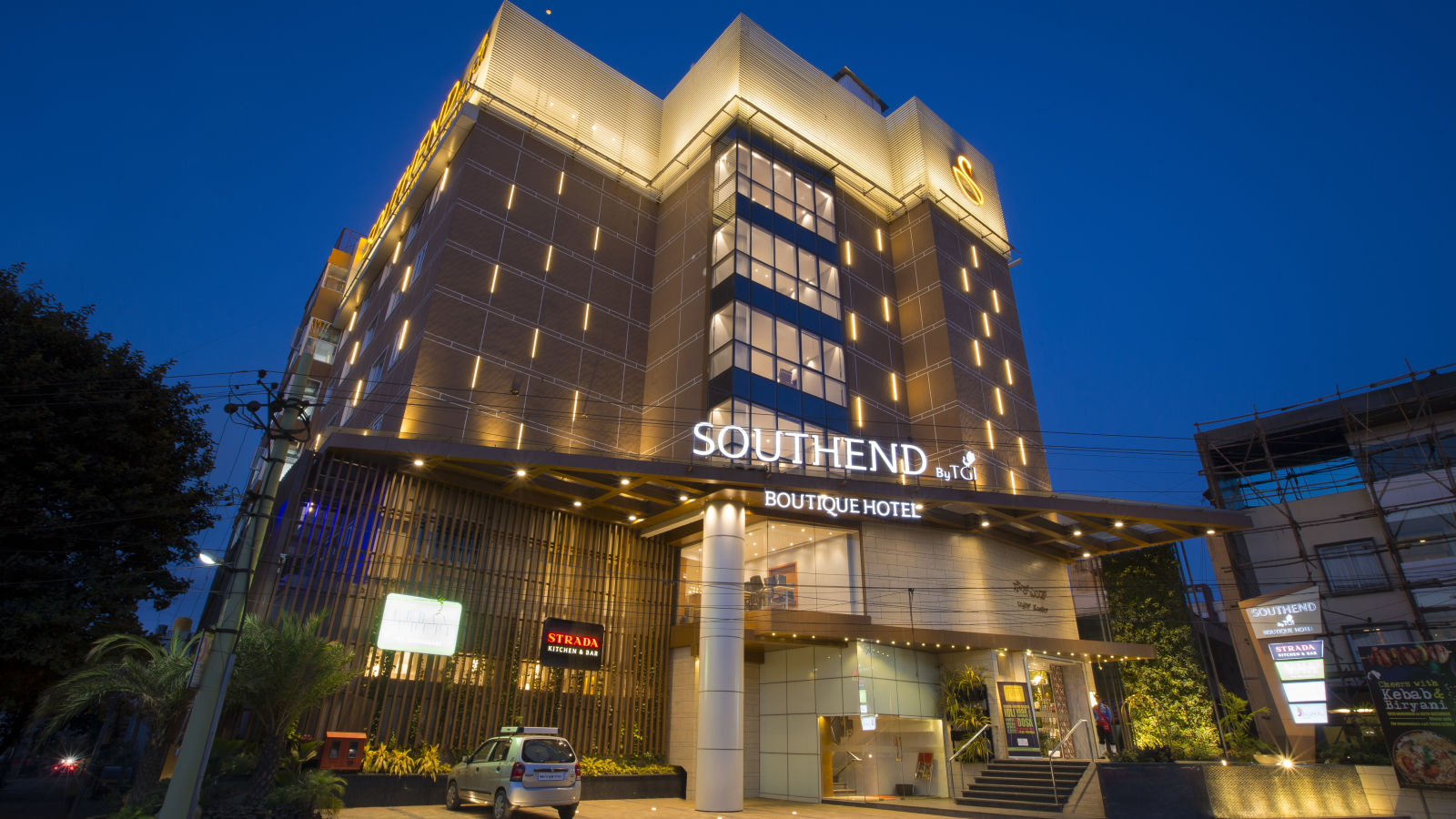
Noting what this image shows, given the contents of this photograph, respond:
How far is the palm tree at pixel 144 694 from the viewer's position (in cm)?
1242

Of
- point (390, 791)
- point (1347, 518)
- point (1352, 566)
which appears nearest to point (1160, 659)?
point (1352, 566)

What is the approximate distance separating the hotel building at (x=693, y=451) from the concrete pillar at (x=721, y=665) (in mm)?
75

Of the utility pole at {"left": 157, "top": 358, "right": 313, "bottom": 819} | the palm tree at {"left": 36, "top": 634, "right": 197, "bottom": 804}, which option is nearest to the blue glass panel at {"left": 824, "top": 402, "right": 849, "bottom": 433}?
the utility pole at {"left": 157, "top": 358, "right": 313, "bottom": 819}

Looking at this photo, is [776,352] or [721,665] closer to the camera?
[721,665]

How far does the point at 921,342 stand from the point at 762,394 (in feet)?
32.1

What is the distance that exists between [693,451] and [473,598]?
7.13 m

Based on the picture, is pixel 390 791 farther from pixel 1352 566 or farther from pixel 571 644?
pixel 1352 566

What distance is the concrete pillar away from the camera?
57.8 ft

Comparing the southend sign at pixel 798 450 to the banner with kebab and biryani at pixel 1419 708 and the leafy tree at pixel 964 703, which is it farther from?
the banner with kebab and biryani at pixel 1419 708

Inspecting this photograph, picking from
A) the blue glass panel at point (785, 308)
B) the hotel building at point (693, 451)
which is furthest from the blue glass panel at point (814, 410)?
the blue glass panel at point (785, 308)

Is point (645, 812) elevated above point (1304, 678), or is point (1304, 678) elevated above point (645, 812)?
point (1304, 678)

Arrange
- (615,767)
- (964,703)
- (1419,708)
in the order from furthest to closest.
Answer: (964,703) < (615,767) < (1419,708)

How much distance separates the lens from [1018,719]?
21.0 meters

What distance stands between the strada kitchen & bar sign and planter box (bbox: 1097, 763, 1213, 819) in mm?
13321
